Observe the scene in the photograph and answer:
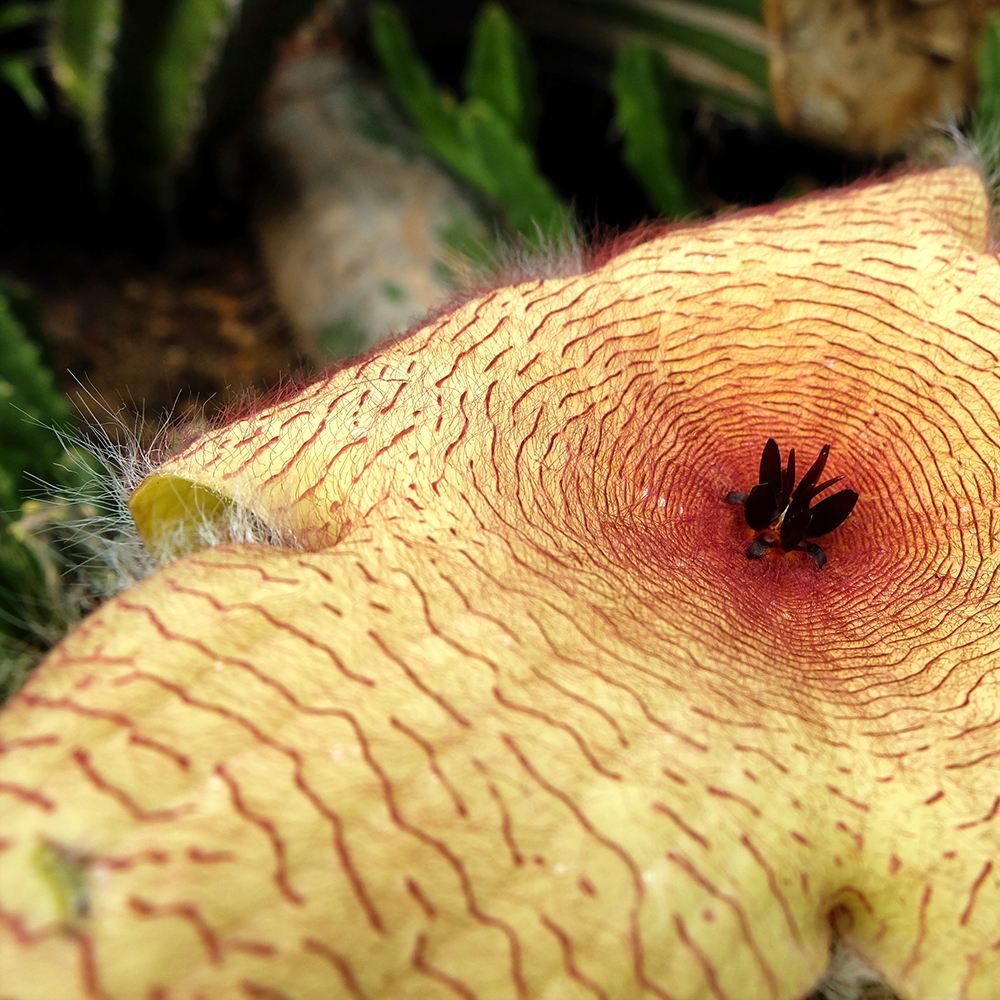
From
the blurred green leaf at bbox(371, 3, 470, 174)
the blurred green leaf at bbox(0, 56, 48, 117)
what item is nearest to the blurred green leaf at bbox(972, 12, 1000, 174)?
the blurred green leaf at bbox(371, 3, 470, 174)

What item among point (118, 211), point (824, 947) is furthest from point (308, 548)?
point (118, 211)

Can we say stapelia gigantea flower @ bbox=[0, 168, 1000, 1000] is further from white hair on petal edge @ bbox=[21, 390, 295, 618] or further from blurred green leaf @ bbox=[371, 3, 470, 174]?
blurred green leaf @ bbox=[371, 3, 470, 174]

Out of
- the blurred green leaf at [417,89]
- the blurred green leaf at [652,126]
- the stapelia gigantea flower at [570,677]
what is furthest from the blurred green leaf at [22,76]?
the stapelia gigantea flower at [570,677]

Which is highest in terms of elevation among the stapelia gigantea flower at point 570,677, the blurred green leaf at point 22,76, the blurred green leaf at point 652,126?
the blurred green leaf at point 652,126

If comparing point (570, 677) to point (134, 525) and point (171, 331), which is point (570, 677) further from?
point (171, 331)

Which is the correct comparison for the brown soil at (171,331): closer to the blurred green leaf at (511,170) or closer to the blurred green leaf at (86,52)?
the blurred green leaf at (86,52)

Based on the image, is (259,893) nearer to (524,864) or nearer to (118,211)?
(524,864)

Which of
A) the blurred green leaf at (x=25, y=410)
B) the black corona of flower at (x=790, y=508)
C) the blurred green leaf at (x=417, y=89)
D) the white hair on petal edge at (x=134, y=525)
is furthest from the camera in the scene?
the blurred green leaf at (x=417, y=89)

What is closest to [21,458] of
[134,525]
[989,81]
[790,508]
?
[134,525]
